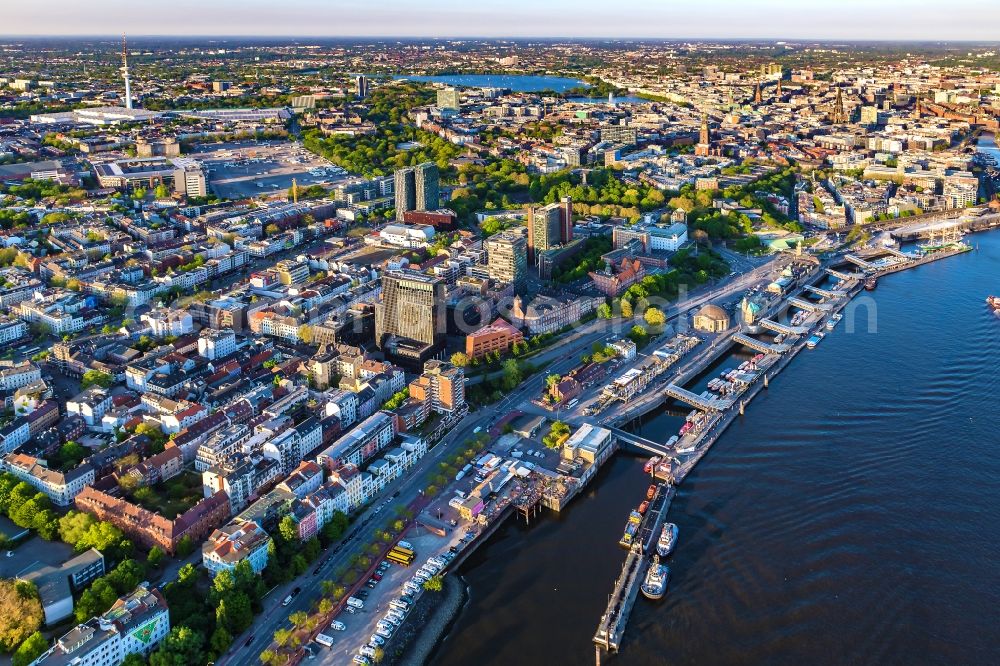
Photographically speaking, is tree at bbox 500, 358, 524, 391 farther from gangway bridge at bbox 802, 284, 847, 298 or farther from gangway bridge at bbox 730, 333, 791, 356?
Answer: gangway bridge at bbox 802, 284, 847, 298

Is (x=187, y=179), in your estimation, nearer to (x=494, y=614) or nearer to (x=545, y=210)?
(x=545, y=210)

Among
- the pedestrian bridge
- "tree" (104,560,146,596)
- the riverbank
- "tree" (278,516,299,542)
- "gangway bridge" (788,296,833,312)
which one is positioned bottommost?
the riverbank

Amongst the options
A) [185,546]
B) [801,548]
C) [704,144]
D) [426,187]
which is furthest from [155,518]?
[704,144]

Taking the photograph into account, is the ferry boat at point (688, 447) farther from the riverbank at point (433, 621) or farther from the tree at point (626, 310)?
the tree at point (626, 310)

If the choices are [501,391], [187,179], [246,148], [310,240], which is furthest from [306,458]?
[246,148]

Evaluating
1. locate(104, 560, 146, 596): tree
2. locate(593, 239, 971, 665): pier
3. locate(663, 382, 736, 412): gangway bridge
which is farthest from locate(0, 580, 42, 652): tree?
locate(663, 382, 736, 412): gangway bridge
